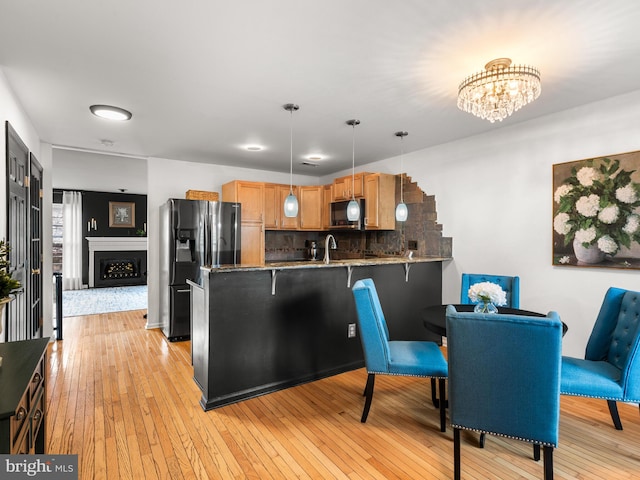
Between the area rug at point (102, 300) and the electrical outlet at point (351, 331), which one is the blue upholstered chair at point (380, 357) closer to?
the electrical outlet at point (351, 331)

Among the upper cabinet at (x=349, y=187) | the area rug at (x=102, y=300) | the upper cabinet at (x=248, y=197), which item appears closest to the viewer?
the upper cabinet at (x=349, y=187)

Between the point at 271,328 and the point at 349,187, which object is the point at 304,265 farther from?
the point at 349,187

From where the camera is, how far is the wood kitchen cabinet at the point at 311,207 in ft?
18.5

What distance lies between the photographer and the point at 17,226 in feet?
9.18

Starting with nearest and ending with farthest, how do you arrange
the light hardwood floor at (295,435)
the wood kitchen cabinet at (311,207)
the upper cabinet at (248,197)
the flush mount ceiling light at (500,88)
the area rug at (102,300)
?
the light hardwood floor at (295,435) < the flush mount ceiling light at (500,88) < the upper cabinet at (248,197) < the wood kitchen cabinet at (311,207) < the area rug at (102,300)

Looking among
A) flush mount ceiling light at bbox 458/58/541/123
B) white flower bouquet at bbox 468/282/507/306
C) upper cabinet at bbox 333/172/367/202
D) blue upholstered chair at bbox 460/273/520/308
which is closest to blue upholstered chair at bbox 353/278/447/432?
white flower bouquet at bbox 468/282/507/306

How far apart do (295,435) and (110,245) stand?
836cm

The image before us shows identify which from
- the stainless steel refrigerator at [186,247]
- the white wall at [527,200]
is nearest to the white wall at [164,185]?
the stainless steel refrigerator at [186,247]

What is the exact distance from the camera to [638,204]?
8.89ft

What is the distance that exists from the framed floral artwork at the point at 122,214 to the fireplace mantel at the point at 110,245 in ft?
1.22

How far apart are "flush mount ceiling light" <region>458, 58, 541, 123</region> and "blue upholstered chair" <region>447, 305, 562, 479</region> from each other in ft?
4.37

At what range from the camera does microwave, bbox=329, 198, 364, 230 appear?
490 centimetres

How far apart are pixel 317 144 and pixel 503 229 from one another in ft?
7.61

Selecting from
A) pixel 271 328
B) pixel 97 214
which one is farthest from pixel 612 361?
pixel 97 214
